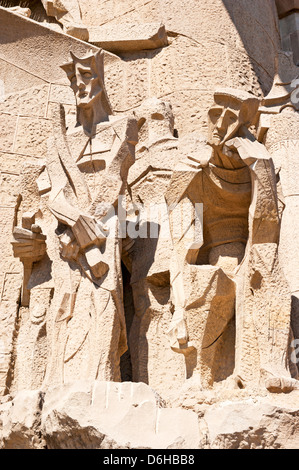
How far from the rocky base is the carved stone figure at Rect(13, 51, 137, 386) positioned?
417 millimetres

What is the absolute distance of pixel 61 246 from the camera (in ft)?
19.2

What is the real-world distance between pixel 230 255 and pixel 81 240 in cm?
98

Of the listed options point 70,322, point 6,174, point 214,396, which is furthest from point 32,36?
point 214,396

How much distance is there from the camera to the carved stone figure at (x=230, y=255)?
5.45 metres

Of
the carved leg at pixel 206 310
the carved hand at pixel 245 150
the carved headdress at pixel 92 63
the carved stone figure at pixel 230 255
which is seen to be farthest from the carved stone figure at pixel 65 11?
the carved leg at pixel 206 310

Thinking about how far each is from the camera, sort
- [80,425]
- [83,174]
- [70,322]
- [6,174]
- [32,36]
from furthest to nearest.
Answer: [32,36] → [6,174] → [83,174] → [70,322] → [80,425]

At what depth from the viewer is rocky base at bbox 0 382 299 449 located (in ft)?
15.4

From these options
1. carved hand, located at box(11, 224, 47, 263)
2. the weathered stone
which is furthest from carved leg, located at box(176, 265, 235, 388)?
the weathered stone

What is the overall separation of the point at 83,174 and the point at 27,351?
1221mm

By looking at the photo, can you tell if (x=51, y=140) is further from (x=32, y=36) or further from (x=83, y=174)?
(x=32, y=36)

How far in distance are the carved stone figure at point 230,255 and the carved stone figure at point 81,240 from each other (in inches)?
15.0

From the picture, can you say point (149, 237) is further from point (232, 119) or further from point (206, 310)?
point (232, 119)

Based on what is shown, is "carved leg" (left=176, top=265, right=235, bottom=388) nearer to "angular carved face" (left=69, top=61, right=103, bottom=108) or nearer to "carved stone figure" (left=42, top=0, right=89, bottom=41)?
"angular carved face" (left=69, top=61, right=103, bottom=108)

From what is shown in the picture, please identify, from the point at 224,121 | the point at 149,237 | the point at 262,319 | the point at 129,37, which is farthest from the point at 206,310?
the point at 129,37
